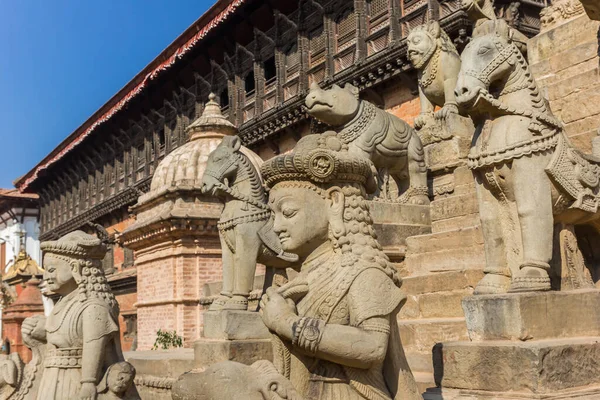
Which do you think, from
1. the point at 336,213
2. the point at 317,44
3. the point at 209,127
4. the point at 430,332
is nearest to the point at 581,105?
the point at 430,332

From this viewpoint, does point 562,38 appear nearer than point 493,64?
No

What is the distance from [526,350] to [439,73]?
4862 mm

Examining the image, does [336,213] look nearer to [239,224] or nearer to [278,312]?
[278,312]

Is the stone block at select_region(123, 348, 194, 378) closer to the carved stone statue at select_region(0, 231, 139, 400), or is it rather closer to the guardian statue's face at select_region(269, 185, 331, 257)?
the carved stone statue at select_region(0, 231, 139, 400)

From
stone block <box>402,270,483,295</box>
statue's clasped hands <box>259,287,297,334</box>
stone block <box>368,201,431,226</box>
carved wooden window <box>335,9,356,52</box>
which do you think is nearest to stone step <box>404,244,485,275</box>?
stone block <box>402,270,483,295</box>

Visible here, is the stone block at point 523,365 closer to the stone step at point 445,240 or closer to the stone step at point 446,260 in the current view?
the stone step at point 446,260

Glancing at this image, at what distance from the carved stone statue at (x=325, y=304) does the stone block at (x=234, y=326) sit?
3.28 meters

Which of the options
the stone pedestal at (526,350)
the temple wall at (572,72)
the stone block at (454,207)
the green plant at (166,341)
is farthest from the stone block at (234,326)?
the green plant at (166,341)

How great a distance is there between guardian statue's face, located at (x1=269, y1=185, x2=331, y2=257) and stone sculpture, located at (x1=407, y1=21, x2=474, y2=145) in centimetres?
482

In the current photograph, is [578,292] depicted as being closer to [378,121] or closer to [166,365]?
[378,121]

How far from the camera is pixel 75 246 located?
5.49 metres

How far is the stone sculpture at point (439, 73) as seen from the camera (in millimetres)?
7934

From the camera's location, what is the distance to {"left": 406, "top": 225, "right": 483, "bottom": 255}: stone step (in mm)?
5987

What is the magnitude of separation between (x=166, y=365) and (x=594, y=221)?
4972mm
